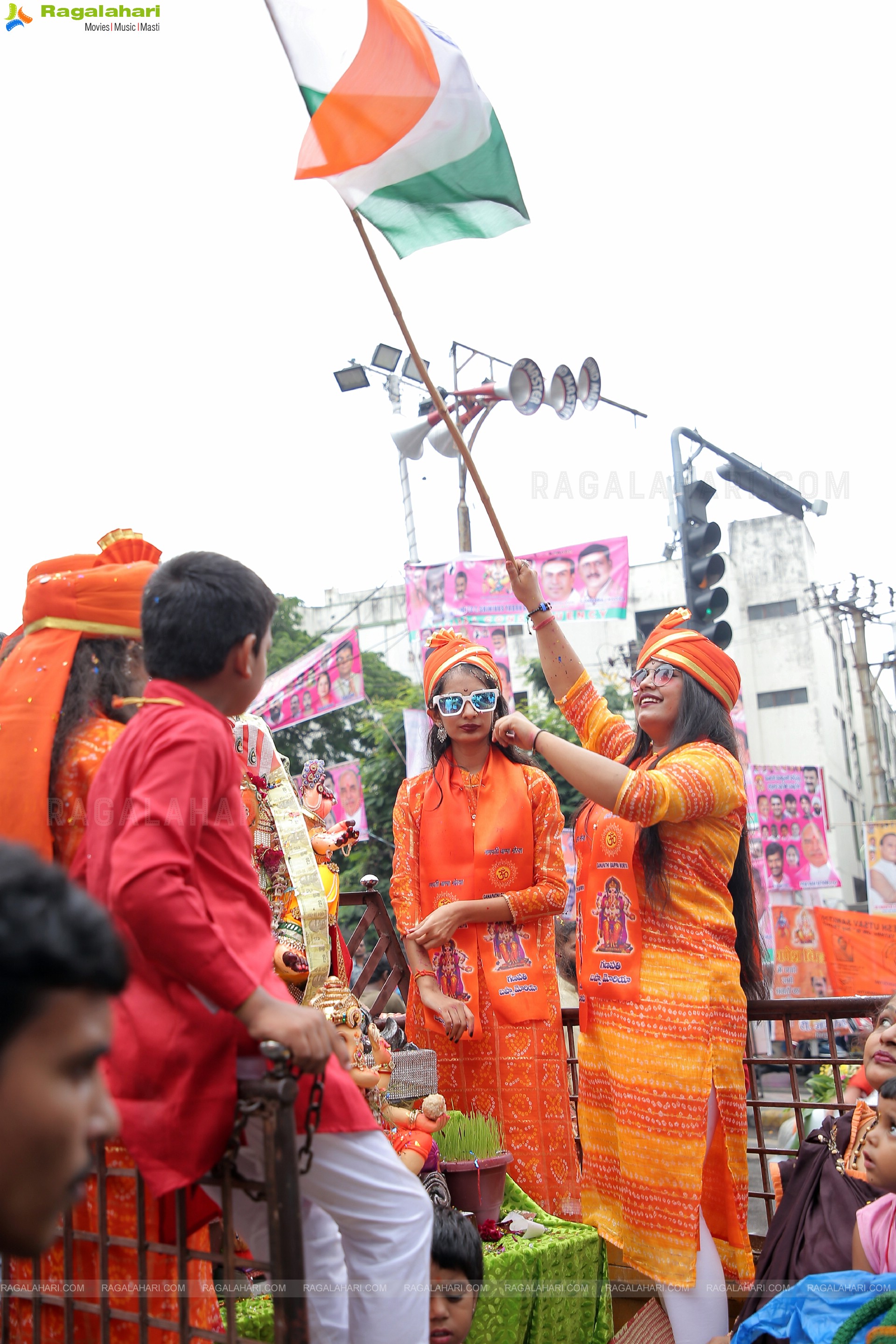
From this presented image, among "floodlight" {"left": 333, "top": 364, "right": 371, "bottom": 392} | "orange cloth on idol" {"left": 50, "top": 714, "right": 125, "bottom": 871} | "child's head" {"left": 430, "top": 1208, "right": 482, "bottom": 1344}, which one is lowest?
"child's head" {"left": 430, "top": 1208, "right": 482, "bottom": 1344}

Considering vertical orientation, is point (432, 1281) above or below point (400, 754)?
below

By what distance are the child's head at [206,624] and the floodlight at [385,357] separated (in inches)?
489

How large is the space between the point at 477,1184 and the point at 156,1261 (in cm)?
143

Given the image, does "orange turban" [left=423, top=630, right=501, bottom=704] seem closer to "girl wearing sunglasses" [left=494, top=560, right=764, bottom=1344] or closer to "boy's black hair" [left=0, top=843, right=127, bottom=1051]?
"girl wearing sunglasses" [left=494, top=560, right=764, bottom=1344]

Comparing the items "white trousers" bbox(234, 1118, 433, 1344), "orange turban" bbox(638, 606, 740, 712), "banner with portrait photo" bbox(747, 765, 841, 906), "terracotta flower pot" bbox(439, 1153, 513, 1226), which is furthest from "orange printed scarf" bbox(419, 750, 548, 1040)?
"banner with portrait photo" bbox(747, 765, 841, 906)

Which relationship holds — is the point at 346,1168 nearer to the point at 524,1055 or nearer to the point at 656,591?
the point at 524,1055

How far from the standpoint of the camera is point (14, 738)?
212 cm

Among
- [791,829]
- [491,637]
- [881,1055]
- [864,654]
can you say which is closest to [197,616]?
[881,1055]

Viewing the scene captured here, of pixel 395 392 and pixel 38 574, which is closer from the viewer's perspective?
pixel 38 574

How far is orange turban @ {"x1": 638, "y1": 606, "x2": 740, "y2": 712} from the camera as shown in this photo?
3484 millimetres

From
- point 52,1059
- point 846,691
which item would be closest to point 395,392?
point 52,1059

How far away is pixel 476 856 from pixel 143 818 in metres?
2.20

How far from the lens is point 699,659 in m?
3.49

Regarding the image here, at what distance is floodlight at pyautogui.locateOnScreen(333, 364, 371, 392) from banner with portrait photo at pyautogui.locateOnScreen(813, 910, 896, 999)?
8.62 m
